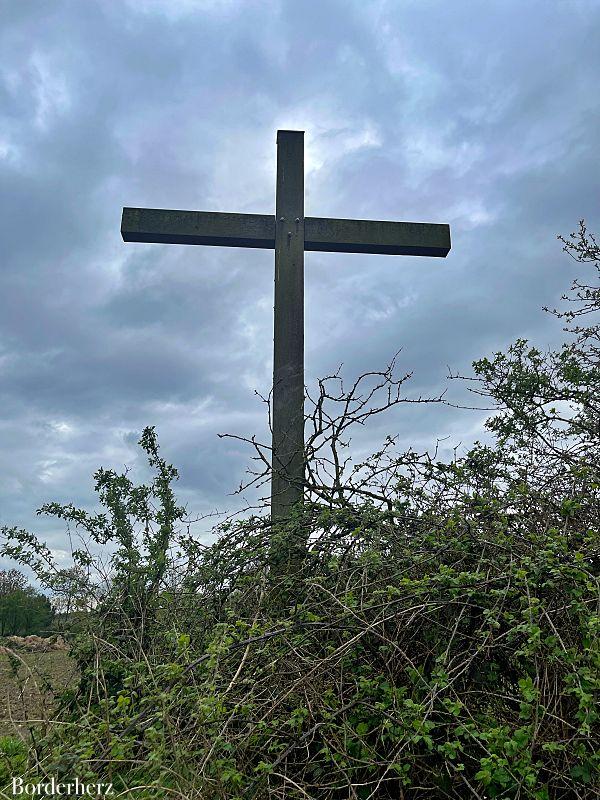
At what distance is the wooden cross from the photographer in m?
4.57

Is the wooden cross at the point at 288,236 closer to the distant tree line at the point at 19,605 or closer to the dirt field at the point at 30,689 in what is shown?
the dirt field at the point at 30,689

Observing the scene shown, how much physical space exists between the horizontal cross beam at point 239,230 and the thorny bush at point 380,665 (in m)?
2.02

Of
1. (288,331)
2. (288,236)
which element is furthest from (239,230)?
(288,331)

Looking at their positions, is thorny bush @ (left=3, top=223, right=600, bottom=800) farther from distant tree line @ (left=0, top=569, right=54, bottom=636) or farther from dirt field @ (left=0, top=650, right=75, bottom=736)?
distant tree line @ (left=0, top=569, right=54, bottom=636)

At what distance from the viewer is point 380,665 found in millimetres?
2639

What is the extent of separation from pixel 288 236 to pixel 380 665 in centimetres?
309

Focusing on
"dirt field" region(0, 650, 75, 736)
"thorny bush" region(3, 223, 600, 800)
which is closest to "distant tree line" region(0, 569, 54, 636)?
"dirt field" region(0, 650, 75, 736)

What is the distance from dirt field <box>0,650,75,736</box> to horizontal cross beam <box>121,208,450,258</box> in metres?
2.81

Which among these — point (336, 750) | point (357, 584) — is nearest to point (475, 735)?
point (336, 750)

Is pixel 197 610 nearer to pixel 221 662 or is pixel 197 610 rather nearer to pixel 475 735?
pixel 221 662

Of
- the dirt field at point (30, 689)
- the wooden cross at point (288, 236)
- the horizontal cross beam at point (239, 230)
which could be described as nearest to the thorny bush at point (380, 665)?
the dirt field at point (30, 689)

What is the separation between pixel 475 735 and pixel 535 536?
83 cm

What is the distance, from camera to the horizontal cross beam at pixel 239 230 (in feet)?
16.1

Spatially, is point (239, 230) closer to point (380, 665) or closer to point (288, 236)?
point (288, 236)
